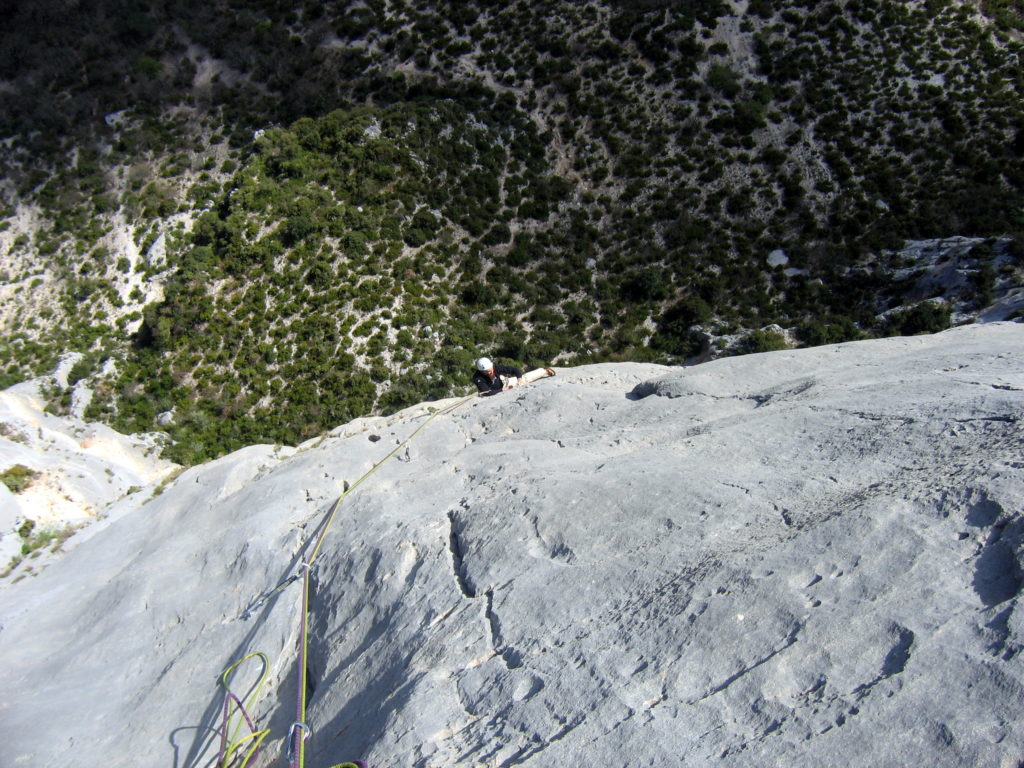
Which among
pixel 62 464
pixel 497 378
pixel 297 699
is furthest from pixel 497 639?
pixel 62 464

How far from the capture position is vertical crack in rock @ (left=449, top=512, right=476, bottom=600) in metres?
8.70

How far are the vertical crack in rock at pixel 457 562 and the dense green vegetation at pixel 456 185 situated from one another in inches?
715

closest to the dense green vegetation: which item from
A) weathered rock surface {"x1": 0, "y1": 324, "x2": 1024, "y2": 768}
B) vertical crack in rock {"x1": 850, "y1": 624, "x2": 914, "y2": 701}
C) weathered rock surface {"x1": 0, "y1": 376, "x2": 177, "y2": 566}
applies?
weathered rock surface {"x1": 0, "y1": 376, "x2": 177, "y2": 566}

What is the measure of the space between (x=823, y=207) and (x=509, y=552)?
31715 millimetres

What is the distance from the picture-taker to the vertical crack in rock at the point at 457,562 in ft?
28.5

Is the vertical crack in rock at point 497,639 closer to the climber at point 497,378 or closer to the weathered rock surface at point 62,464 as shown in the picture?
the climber at point 497,378

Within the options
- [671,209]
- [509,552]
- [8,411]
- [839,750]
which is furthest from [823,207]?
[8,411]

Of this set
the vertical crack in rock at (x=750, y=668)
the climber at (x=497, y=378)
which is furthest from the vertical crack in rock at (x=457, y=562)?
the climber at (x=497, y=378)

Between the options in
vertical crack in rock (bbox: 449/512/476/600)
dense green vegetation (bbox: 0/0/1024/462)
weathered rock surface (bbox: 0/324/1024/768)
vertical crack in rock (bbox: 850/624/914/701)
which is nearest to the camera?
vertical crack in rock (bbox: 850/624/914/701)

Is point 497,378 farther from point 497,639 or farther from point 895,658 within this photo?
point 895,658

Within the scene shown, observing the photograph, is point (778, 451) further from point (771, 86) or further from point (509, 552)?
point (771, 86)

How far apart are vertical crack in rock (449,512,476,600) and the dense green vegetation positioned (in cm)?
1816

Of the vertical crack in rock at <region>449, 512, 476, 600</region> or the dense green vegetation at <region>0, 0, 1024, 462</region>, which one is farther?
the dense green vegetation at <region>0, 0, 1024, 462</region>

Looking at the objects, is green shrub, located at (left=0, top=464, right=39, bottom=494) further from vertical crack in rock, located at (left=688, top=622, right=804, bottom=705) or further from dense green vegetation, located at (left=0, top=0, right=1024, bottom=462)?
vertical crack in rock, located at (left=688, top=622, right=804, bottom=705)
